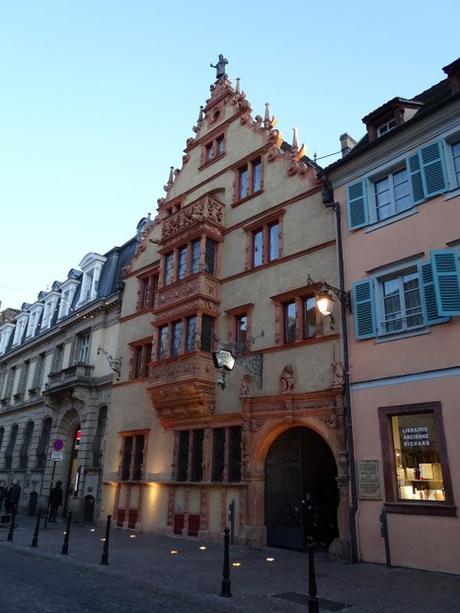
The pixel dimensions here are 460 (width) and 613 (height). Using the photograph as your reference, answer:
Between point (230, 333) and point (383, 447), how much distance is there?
7469 millimetres

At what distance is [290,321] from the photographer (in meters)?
16.9

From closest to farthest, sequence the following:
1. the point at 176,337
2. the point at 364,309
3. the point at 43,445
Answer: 1. the point at 364,309
2. the point at 176,337
3. the point at 43,445

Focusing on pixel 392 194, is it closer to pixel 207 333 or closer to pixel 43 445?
pixel 207 333

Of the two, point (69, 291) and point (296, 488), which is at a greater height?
point (69, 291)

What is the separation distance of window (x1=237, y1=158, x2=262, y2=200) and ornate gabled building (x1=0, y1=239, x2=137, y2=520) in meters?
8.86

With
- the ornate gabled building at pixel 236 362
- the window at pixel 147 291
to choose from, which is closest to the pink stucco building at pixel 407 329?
the ornate gabled building at pixel 236 362

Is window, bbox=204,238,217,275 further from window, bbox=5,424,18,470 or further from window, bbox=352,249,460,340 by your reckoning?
window, bbox=5,424,18,470

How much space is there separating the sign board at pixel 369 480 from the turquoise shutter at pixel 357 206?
7.06m

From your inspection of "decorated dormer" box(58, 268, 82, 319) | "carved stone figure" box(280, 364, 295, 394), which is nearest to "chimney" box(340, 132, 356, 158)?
"carved stone figure" box(280, 364, 295, 394)

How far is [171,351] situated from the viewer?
1969 cm

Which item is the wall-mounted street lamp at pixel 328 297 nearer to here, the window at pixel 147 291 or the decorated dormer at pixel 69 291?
the window at pixel 147 291

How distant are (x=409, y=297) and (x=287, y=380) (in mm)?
4613

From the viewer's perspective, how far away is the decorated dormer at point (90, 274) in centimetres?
2948

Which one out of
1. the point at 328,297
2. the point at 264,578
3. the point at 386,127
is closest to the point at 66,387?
the point at 328,297
